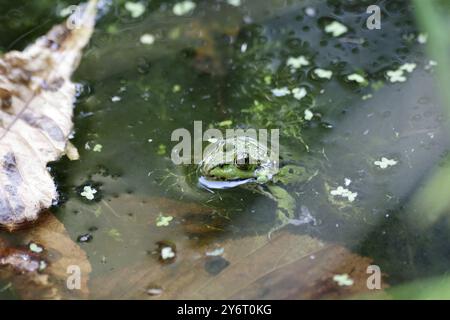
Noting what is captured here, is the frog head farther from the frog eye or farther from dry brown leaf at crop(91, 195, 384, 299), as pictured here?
dry brown leaf at crop(91, 195, 384, 299)

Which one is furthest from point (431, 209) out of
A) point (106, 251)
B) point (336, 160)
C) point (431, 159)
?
point (106, 251)

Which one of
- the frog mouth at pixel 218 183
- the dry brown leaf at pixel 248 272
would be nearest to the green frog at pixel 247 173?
the frog mouth at pixel 218 183

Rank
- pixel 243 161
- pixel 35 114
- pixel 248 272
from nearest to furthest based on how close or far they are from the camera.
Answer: pixel 248 272 < pixel 243 161 < pixel 35 114

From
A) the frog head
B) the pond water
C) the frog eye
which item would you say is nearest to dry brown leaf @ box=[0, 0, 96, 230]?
the pond water

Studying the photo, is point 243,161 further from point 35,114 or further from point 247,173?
point 35,114

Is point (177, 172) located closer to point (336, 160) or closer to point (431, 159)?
point (336, 160)

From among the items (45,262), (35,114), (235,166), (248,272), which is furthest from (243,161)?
(35,114)

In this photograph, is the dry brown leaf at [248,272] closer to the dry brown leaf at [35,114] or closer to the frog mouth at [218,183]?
the frog mouth at [218,183]
